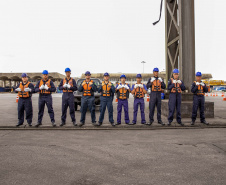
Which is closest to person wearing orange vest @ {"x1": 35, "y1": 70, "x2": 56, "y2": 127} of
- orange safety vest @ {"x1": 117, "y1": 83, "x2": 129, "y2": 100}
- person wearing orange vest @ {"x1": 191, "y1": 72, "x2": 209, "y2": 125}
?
orange safety vest @ {"x1": 117, "y1": 83, "x2": 129, "y2": 100}

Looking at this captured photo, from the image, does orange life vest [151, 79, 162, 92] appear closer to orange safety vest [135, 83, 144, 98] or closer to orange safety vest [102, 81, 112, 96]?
orange safety vest [135, 83, 144, 98]

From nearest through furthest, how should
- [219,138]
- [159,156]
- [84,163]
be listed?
[84,163], [159,156], [219,138]

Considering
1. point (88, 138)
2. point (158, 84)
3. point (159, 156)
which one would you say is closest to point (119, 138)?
point (88, 138)

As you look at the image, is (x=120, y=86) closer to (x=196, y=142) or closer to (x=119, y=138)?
(x=119, y=138)

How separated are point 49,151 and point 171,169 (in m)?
2.48

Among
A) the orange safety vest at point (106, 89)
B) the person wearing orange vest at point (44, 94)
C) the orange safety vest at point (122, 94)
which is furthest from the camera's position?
the orange safety vest at point (122, 94)

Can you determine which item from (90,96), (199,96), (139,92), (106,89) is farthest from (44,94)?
(199,96)

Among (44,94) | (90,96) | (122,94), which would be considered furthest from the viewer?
(122,94)

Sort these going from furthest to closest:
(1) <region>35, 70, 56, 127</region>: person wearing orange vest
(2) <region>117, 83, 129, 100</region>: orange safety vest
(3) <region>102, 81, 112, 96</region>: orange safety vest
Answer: (2) <region>117, 83, 129, 100</region>: orange safety vest
(3) <region>102, 81, 112, 96</region>: orange safety vest
(1) <region>35, 70, 56, 127</region>: person wearing orange vest

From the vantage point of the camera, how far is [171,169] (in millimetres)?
3396

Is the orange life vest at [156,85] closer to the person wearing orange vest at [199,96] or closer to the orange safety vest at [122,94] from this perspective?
the orange safety vest at [122,94]

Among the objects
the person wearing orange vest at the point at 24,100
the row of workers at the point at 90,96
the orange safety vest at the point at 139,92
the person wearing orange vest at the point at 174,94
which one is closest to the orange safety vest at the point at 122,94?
the row of workers at the point at 90,96

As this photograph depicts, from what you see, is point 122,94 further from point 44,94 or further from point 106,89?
point 44,94

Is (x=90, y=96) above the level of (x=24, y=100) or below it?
above
